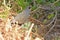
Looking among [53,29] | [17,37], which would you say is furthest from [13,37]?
[53,29]

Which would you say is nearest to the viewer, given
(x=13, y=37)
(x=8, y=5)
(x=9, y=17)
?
(x=13, y=37)

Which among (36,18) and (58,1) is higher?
(58,1)

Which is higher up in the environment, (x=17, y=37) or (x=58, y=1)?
(x=58, y=1)

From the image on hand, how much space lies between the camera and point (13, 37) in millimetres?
3504

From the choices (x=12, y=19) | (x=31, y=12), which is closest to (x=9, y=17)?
(x=12, y=19)

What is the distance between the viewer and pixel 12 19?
4.06 m

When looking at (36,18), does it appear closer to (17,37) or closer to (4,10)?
(4,10)

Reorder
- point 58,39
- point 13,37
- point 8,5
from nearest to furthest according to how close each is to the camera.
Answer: point 13,37, point 58,39, point 8,5

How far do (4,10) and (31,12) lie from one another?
411 millimetres

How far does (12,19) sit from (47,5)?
23.8 inches

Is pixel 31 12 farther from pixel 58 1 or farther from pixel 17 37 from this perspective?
pixel 17 37

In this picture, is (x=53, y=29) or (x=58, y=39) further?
(x=53, y=29)

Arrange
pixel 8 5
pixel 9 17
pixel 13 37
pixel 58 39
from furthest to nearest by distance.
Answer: pixel 8 5, pixel 9 17, pixel 58 39, pixel 13 37

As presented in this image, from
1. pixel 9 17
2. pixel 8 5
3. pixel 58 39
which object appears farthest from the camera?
pixel 8 5
